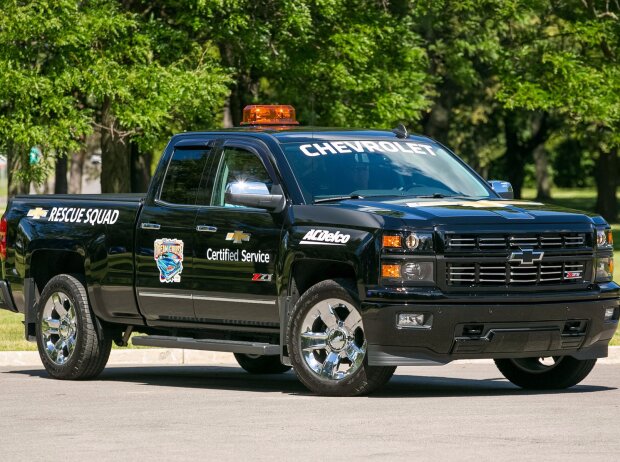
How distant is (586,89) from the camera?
3538 centimetres

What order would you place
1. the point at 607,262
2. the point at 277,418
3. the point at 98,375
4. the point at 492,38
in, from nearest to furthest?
the point at 277,418 → the point at 607,262 → the point at 98,375 → the point at 492,38

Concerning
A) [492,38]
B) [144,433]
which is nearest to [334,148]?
[144,433]

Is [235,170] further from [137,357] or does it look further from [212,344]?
[137,357]

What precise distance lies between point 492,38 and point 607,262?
32.2 m

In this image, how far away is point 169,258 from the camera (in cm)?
1195

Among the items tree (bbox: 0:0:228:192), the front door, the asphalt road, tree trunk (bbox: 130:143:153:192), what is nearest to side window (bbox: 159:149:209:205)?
the front door

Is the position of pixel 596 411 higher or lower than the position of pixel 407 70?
lower

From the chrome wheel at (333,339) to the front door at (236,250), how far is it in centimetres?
45

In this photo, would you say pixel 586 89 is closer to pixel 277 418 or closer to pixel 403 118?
pixel 403 118

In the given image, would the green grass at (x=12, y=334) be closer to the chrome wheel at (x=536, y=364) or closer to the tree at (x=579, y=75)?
the chrome wheel at (x=536, y=364)

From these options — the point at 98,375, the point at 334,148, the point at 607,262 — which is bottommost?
the point at 98,375

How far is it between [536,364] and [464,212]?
1.87 m

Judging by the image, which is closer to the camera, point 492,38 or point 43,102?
point 43,102

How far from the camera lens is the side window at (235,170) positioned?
38.3ft
